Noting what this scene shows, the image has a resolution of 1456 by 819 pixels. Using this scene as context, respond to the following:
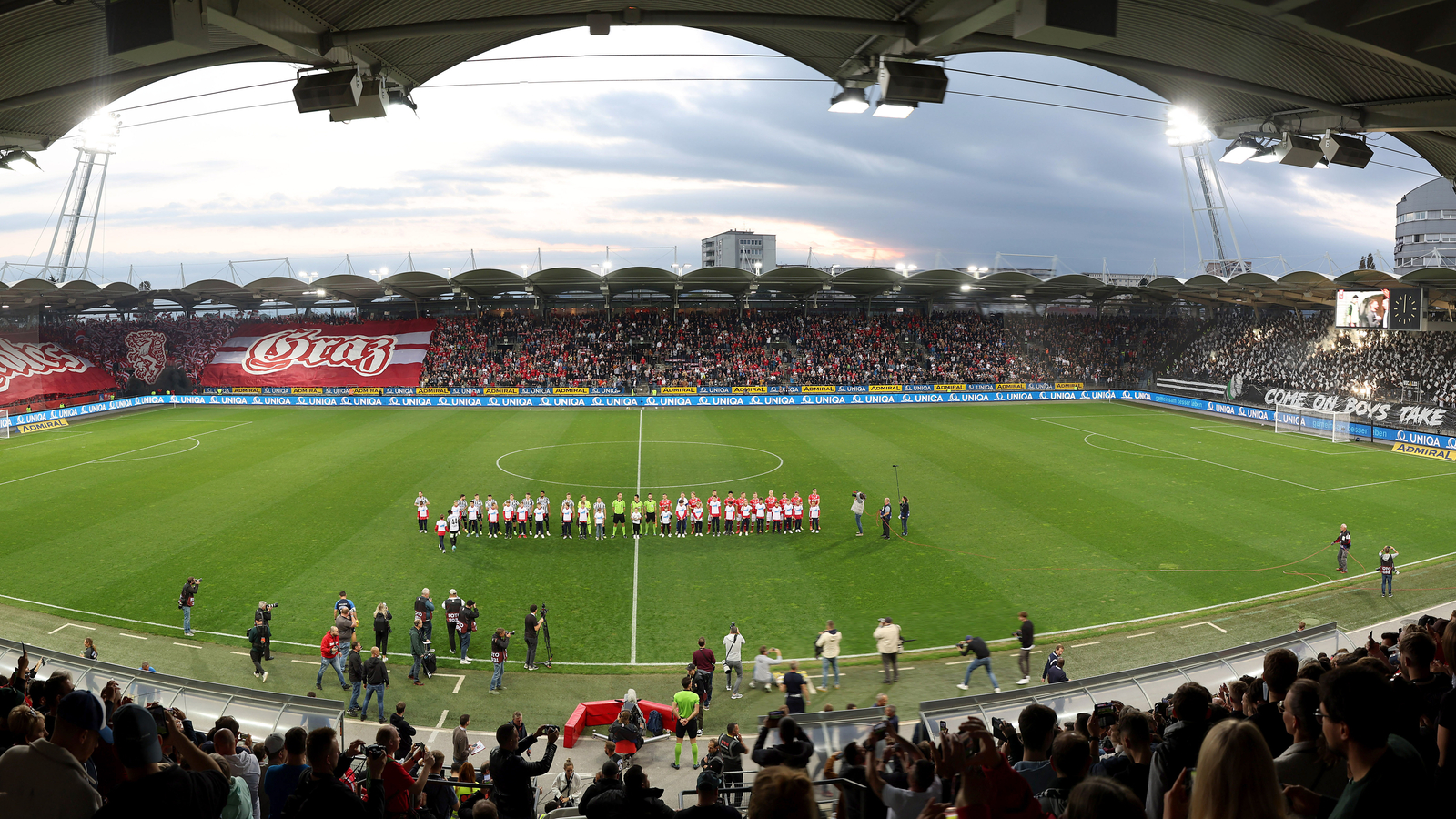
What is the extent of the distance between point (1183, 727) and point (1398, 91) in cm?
897

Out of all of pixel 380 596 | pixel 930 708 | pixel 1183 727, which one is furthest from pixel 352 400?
pixel 1183 727

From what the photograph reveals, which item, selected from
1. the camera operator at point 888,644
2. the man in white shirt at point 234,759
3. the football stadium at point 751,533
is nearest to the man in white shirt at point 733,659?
the football stadium at point 751,533

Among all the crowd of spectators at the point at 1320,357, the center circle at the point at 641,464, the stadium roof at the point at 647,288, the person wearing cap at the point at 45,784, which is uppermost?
the stadium roof at the point at 647,288

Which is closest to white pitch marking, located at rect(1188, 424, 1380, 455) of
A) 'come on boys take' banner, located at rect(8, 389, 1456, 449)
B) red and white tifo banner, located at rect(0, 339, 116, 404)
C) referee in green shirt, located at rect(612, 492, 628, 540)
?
'come on boys take' banner, located at rect(8, 389, 1456, 449)

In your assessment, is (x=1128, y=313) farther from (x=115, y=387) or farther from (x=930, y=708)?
(x=115, y=387)

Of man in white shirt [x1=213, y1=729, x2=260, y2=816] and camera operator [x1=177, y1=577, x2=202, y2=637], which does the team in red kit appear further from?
man in white shirt [x1=213, y1=729, x2=260, y2=816]

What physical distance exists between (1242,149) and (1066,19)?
6.72m

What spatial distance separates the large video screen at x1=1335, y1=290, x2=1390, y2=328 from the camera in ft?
129

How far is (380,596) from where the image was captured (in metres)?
18.1

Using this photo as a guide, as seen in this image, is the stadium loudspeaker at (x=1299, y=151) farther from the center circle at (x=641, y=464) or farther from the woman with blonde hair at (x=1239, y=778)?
the center circle at (x=641, y=464)

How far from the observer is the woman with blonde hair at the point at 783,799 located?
10.6 feet

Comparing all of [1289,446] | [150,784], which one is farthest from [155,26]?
[1289,446]

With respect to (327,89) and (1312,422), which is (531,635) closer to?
(327,89)

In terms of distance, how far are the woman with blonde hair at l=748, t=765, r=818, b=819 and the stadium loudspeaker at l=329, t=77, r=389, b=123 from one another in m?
8.54
